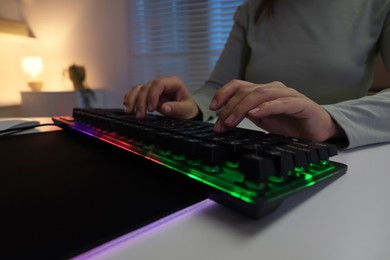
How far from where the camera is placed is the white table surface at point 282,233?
0.14m

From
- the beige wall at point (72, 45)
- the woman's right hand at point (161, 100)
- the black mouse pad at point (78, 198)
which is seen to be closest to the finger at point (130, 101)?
the woman's right hand at point (161, 100)

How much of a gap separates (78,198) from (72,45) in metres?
2.81

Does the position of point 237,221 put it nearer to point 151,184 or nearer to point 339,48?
point 151,184

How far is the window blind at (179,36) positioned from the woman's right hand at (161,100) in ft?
4.62

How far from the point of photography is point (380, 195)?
0.21m

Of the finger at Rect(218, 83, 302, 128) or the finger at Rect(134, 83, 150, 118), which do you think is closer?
the finger at Rect(218, 83, 302, 128)

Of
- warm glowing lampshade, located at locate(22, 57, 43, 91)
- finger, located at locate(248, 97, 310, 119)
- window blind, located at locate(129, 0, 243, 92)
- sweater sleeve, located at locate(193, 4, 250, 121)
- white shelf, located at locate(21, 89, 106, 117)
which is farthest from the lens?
warm glowing lampshade, located at locate(22, 57, 43, 91)

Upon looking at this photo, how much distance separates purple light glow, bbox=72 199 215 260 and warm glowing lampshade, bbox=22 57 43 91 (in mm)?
2861

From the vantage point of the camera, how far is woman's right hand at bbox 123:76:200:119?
545mm

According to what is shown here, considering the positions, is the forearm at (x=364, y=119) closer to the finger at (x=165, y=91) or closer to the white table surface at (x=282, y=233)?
the white table surface at (x=282, y=233)

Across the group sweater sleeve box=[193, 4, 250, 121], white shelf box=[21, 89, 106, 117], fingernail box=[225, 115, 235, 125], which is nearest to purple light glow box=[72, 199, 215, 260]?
fingernail box=[225, 115, 235, 125]

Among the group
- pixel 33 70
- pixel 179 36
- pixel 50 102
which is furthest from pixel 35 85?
pixel 179 36

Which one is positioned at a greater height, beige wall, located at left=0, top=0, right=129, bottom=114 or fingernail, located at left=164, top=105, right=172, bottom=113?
beige wall, located at left=0, top=0, right=129, bottom=114

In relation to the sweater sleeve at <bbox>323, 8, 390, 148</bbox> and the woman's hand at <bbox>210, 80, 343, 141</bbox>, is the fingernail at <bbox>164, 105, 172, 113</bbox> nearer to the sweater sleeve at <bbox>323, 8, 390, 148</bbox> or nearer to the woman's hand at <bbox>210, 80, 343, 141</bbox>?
the woman's hand at <bbox>210, 80, 343, 141</bbox>
